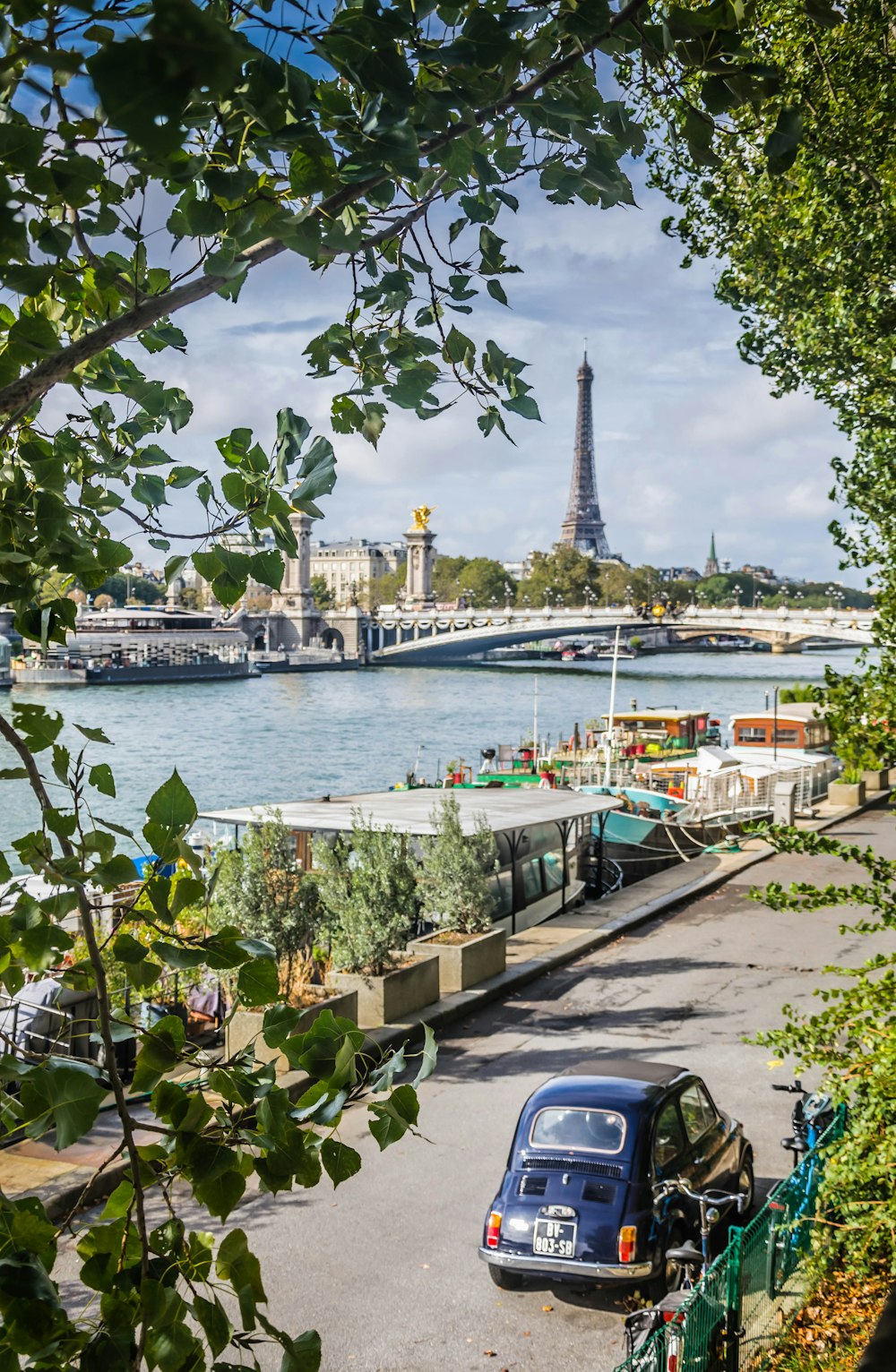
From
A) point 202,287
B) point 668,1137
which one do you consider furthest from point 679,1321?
Result: point 202,287

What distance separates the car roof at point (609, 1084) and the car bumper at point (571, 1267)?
110 cm

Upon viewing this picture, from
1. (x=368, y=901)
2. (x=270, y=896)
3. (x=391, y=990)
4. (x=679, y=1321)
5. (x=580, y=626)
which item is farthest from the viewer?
(x=580, y=626)

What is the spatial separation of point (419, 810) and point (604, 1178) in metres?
11.0

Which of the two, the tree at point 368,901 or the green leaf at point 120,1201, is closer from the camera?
the green leaf at point 120,1201

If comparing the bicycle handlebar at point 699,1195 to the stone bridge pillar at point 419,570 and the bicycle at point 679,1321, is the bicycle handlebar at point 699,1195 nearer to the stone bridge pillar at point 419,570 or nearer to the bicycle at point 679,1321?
the bicycle at point 679,1321

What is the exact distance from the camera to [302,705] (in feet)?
260

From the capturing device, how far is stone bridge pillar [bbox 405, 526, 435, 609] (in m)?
137

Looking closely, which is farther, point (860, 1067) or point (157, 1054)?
point (860, 1067)

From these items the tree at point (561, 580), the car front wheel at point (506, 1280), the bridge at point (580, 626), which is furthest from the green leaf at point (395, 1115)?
the tree at point (561, 580)

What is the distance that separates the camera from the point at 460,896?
1595 centimetres

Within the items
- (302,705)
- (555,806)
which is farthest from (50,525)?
(302,705)

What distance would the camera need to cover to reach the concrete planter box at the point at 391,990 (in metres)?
13.5

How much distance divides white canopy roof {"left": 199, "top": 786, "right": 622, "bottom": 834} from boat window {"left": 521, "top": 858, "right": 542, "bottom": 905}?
3.44ft

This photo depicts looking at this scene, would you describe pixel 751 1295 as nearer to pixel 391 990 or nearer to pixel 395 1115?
pixel 395 1115
